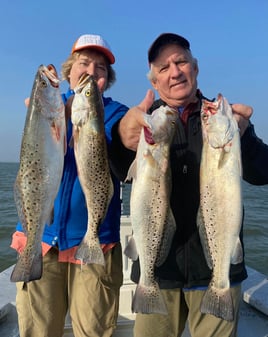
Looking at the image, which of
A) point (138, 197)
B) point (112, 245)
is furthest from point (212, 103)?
point (112, 245)

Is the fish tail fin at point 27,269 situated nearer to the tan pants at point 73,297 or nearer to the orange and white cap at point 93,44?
the tan pants at point 73,297

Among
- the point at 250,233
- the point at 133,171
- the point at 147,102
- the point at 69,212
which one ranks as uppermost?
the point at 147,102

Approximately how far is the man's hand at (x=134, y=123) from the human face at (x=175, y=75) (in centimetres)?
42

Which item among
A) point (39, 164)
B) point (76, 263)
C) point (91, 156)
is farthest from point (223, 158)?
point (76, 263)

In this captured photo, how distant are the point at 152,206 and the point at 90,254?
62 centimetres

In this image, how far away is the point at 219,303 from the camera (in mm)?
2715

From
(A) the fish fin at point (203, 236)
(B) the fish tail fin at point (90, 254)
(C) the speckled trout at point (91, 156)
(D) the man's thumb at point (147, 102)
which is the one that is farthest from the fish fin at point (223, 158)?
(B) the fish tail fin at point (90, 254)

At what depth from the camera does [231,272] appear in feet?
9.85

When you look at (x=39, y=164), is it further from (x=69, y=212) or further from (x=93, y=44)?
(x=93, y=44)

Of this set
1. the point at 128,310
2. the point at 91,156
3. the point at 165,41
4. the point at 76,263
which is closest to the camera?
the point at 91,156

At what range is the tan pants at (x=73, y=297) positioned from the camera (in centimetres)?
334

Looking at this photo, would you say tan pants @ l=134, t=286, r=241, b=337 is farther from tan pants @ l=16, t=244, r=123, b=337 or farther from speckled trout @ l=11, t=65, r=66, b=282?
speckled trout @ l=11, t=65, r=66, b=282

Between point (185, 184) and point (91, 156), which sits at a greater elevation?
point (91, 156)

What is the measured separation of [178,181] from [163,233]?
1.54 feet
